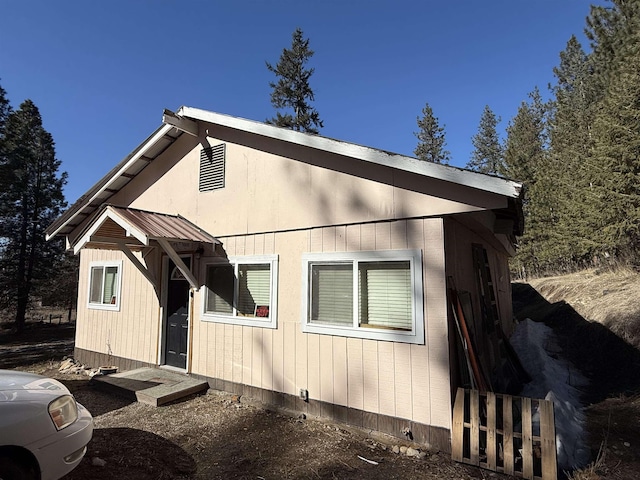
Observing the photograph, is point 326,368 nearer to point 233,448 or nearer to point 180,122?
point 233,448

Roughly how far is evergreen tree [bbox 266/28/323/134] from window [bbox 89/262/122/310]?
1954 centimetres

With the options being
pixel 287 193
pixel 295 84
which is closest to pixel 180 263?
pixel 287 193

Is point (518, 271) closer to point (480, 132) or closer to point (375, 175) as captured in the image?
point (480, 132)

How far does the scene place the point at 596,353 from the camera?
8859 millimetres

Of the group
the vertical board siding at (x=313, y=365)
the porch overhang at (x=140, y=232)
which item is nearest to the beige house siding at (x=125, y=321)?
the porch overhang at (x=140, y=232)

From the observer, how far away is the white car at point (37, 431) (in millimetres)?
2486

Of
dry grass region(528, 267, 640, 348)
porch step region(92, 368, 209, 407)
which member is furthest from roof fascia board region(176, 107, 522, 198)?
dry grass region(528, 267, 640, 348)

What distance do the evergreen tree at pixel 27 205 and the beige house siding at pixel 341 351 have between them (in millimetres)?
19338

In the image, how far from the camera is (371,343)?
462cm

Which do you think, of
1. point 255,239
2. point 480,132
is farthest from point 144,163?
point 480,132

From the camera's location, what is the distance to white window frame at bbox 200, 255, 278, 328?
5.58 meters

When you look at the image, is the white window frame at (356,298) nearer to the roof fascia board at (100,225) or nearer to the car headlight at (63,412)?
the roof fascia board at (100,225)

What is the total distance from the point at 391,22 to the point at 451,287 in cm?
912

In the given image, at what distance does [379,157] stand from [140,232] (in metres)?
3.77
